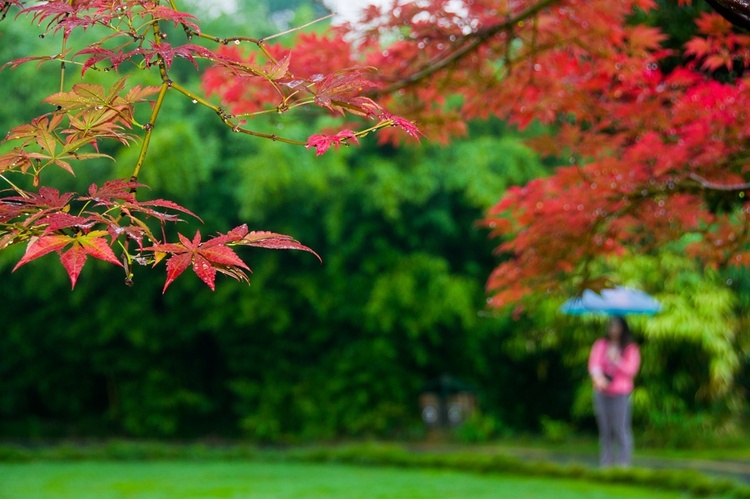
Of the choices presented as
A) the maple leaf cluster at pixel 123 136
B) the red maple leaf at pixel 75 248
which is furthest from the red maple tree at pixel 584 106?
the red maple leaf at pixel 75 248

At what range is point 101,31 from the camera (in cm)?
783

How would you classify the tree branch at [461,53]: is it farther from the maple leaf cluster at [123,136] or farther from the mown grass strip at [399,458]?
the mown grass strip at [399,458]

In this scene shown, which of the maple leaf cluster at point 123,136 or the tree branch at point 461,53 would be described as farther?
the tree branch at point 461,53

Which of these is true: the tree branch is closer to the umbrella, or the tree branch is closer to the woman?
the umbrella

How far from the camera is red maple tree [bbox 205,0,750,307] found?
9.26 ft

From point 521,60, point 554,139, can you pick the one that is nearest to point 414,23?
point 521,60

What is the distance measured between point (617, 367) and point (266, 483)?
7.31ft

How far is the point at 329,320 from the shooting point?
8.02m

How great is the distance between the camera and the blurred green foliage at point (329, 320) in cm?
712

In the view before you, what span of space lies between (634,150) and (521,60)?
2.23ft

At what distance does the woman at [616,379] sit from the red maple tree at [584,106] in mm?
2232

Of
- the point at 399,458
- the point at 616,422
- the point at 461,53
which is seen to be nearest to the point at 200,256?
the point at 461,53

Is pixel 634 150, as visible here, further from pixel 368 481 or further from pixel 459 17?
pixel 368 481

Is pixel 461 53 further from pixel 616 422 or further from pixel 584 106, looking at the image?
pixel 616 422
